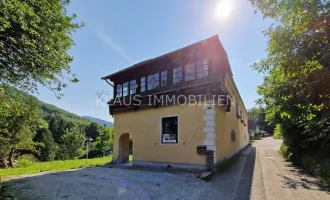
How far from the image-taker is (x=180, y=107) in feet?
33.2

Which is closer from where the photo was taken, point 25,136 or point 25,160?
point 25,136

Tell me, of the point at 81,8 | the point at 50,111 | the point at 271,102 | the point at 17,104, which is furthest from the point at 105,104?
the point at 50,111

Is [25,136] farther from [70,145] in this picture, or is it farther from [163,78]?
[163,78]

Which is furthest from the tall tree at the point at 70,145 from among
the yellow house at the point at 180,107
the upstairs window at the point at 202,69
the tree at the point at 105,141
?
the upstairs window at the point at 202,69

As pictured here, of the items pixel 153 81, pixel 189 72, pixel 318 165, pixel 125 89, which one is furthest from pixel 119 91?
pixel 318 165

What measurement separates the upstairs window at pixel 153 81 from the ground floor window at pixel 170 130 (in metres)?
2.09

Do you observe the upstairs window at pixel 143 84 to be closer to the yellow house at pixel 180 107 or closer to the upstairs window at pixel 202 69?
the yellow house at pixel 180 107

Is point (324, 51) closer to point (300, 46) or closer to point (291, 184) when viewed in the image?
point (300, 46)

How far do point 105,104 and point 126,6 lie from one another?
25.2 ft

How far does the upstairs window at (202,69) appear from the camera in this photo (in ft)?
31.6

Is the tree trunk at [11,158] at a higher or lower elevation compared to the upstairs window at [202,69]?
lower

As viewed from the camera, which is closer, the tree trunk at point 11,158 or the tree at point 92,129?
the tree trunk at point 11,158

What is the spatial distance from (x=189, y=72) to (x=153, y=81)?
2494 millimetres

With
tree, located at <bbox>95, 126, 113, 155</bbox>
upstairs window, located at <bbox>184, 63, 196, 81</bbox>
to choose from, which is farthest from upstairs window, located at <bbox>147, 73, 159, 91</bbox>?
tree, located at <bbox>95, 126, 113, 155</bbox>
